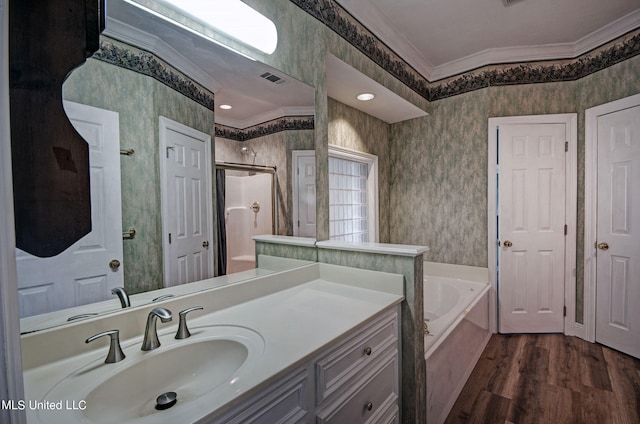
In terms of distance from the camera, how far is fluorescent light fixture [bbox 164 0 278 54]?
122 cm

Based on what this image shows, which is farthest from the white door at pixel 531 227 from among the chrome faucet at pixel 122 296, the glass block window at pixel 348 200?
the chrome faucet at pixel 122 296

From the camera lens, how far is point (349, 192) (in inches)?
113

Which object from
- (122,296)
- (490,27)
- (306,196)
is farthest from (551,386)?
(490,27)

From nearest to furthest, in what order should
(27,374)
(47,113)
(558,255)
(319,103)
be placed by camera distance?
(47,113), (27,374), (319,103), (558,255)

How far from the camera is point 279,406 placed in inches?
33.1

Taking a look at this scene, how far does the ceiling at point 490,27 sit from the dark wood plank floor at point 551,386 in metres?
2.59

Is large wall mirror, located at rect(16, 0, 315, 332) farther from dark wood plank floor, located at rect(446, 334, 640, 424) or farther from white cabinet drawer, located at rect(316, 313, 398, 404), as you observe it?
dark wood plank floor, located at rect(446, 334, 640, 424)

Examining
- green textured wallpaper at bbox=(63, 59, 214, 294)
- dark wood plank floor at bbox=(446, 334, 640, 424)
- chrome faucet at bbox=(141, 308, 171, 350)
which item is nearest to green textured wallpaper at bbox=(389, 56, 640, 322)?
dark wood plank floor at bbox=(446, 334, 640, 424)

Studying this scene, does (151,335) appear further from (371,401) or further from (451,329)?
(451,329)

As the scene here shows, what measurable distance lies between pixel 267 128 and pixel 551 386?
8.24ft

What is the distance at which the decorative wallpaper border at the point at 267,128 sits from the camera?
1340mm

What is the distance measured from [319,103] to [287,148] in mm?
411

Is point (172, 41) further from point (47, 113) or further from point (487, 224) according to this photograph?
point (487, 224)

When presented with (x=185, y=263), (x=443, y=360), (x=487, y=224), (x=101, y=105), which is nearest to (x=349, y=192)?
(x=487, y=224)
